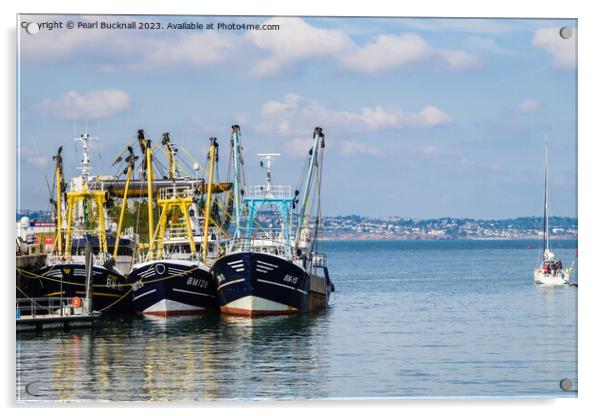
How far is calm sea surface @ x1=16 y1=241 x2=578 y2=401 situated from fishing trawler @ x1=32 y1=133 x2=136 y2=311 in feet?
5.92

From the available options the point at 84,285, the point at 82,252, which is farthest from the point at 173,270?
the point at 82,252

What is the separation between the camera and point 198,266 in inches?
1630

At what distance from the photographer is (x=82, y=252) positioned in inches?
1734

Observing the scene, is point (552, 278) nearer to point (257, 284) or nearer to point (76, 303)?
point (257, 284)

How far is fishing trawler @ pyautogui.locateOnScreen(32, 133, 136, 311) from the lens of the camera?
3909cm

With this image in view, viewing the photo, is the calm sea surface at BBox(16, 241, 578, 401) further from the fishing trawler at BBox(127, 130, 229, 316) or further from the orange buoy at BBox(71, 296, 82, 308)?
the fishing trawler at BBox(127, 130, 229, 316)

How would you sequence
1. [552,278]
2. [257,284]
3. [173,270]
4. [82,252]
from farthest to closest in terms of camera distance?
1. [552,278]
2. [82,252]
3. [173,270]
4. [257,284]

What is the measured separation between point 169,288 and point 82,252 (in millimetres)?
5063

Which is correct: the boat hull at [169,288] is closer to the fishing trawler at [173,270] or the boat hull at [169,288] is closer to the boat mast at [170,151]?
the fishing trawler at [173,270]

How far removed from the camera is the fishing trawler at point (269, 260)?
38.8 m

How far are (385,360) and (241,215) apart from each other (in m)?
15.5

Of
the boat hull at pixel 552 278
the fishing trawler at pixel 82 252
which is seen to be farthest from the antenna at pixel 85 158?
the boat hull at pixel 552 278

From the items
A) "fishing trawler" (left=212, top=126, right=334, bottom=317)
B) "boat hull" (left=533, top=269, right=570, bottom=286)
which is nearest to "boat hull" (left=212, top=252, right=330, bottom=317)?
"fishing trawler" (left=212, top=126, right=334, bottom=317)
